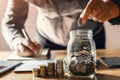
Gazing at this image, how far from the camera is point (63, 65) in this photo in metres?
0.93

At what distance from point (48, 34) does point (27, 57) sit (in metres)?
0.39

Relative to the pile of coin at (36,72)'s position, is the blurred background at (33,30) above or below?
above

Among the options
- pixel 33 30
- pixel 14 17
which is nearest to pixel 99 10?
pixel 14 17

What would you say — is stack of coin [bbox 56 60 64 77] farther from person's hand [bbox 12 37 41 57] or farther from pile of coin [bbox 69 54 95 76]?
person's hand [bbox 12 37 41 57]

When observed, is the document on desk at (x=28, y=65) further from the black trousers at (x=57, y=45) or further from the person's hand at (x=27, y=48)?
the black trousers at (x=57, y=45)

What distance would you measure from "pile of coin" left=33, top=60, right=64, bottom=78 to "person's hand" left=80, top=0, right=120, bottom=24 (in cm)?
18

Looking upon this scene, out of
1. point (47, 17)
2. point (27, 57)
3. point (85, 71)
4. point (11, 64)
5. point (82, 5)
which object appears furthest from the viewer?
point (47, 17)

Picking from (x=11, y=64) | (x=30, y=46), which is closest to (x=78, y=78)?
(x=11, y=64)

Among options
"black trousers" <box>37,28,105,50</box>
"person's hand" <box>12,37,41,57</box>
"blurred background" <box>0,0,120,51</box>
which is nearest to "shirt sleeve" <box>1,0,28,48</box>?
"black trousers" <box>37,28,105,50</box>

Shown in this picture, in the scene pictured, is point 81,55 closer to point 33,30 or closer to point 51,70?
point 51,70

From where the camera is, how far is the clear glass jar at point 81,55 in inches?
34.5

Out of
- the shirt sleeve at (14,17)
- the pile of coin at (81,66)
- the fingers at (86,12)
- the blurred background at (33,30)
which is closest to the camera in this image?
the pile of coin at (81,66)

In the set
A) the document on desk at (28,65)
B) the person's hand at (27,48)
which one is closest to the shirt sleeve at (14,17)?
the person's hand at (27,48)

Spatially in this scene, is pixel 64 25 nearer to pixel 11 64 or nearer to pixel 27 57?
pixel 27 57
